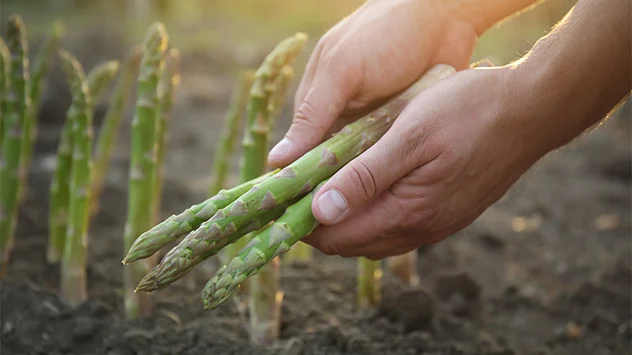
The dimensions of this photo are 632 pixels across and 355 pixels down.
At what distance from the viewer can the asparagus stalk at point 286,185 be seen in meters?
2.14

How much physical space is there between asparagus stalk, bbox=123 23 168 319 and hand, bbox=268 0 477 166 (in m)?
0.52

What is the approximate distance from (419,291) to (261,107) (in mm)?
996

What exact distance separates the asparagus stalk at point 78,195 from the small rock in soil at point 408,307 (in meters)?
1.20

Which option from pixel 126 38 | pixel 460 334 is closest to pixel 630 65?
pixel 460 334

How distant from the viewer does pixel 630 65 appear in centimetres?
228

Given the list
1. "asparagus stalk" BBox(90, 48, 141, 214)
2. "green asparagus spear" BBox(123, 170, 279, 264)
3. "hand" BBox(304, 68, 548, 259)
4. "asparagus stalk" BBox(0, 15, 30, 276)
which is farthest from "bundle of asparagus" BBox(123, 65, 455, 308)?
"asparagus stalk" BBox(90, 48, 141, 214)

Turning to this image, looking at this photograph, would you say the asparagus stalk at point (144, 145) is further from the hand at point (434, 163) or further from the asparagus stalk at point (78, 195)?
the hand at point (434, 163)

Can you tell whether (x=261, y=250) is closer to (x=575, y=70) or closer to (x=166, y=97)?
(x=575, y=70)

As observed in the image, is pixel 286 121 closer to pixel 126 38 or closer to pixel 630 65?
pixel 126 38

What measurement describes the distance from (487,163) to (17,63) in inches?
76.3

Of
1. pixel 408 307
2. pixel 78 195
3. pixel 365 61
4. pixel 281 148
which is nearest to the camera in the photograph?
pixel 281 148

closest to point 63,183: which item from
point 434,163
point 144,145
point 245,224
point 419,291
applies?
point 144,145

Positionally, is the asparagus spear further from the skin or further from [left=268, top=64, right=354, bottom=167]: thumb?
[left=268, top=64, right=354, bottom=167]: thumb

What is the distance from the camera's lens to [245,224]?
7.37 ft
